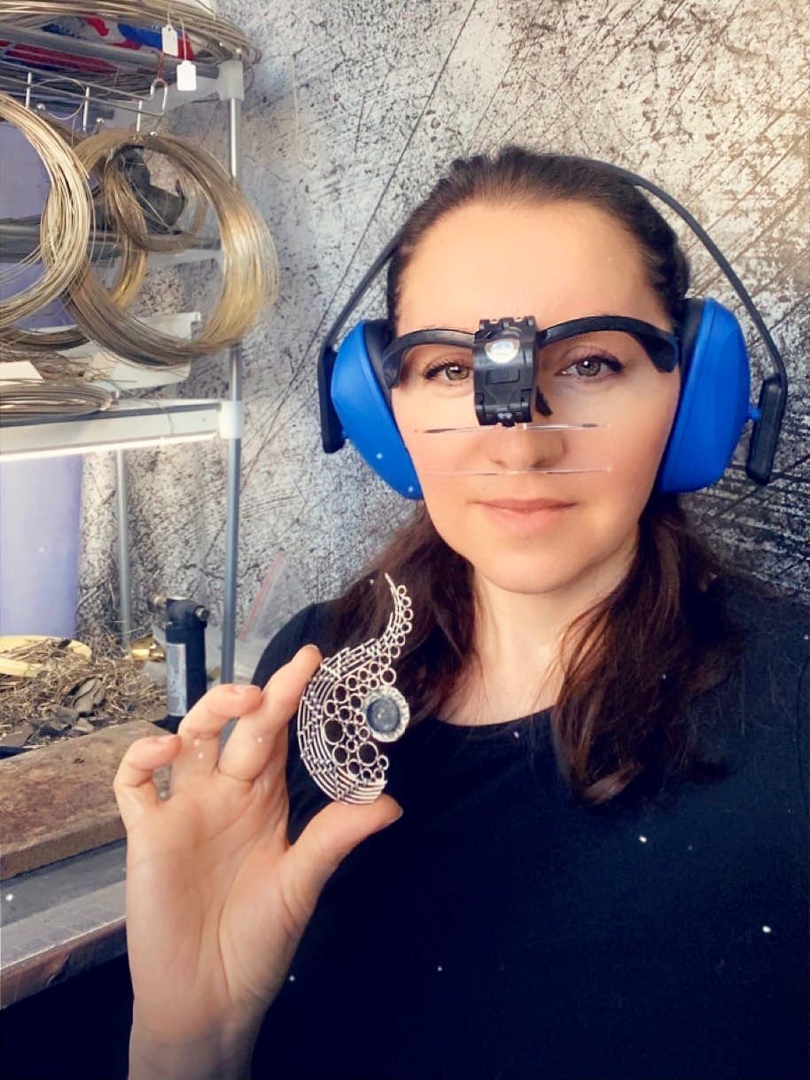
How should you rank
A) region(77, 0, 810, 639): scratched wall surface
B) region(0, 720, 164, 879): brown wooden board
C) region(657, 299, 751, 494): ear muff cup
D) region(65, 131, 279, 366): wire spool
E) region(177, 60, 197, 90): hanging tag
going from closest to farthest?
region(657, 299, 751, 494): ear muff cup → region(77, 0, 810, 639): scratched wall surface → region(0, 720, 164, 879): brown wooden board → region(177, 60, 197, 90): hanging tag → region(65, 131, 279, 366): wire spool

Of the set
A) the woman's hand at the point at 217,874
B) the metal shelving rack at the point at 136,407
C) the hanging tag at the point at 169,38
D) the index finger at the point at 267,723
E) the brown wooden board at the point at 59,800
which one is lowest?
the brown wooden board at the point at 59,800

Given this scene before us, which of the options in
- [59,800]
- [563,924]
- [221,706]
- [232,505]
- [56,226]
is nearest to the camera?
[221,706]

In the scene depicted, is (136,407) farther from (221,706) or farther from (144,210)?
(221,706)

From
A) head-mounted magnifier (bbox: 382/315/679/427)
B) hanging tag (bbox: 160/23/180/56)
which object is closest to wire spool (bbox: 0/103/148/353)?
hanging tag (bbox: 160/23/180/56)

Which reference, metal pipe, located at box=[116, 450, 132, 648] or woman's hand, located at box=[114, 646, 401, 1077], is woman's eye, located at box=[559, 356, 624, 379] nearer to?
woman's hand, located at box=[114, 646, 401, 1077]

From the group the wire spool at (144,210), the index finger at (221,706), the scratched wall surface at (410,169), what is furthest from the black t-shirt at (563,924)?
the wire spool at (144,210)

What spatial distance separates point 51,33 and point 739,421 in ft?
3.07

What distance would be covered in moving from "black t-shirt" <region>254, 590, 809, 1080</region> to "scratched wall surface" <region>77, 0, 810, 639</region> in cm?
32

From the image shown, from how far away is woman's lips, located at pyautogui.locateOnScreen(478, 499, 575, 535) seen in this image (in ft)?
1.99

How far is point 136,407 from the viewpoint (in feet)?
4.04

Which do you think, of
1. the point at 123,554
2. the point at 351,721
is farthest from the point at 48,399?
the point at 351,721

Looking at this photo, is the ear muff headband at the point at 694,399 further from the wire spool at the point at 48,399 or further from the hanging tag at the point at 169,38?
the hanging tag at the point at 169,38

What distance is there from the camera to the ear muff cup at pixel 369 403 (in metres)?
0.71

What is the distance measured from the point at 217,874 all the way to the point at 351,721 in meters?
0.11
